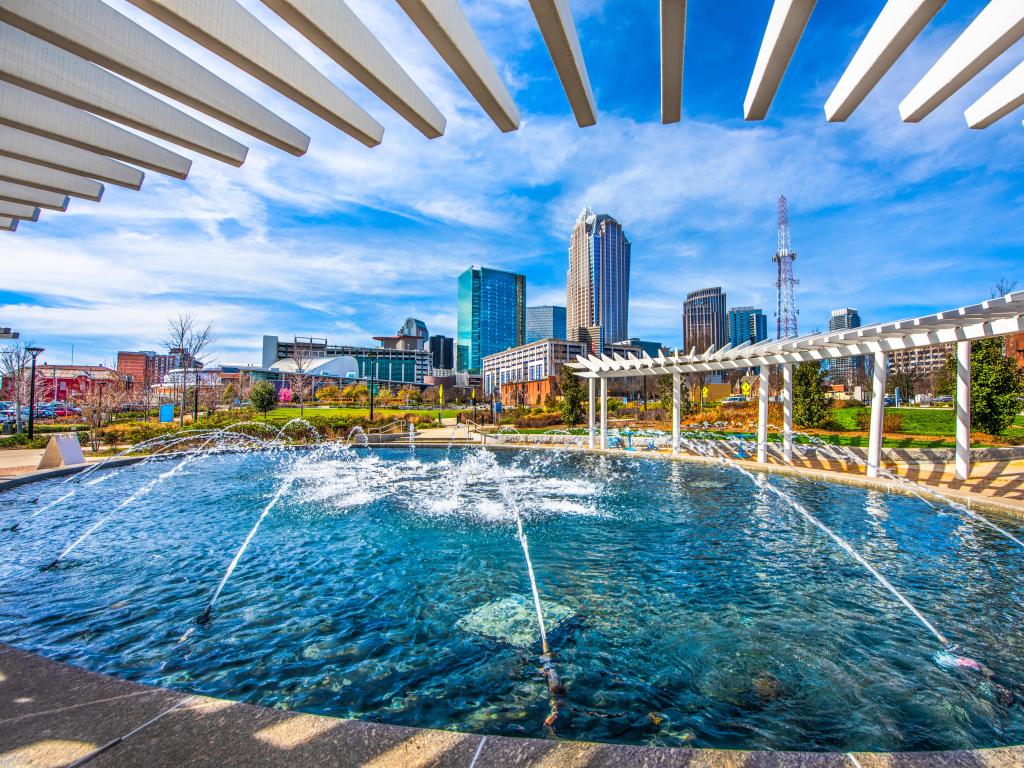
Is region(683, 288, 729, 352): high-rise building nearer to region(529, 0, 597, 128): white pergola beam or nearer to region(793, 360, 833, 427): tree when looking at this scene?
region(793, 360, 833, 427): tree

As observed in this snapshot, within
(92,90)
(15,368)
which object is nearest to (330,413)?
(15,368)

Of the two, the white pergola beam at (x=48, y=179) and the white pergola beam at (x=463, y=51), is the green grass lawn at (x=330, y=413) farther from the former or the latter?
the white pergola beam at (x=463, y=51)

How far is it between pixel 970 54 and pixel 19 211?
8.24m

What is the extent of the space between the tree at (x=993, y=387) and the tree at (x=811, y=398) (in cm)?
511

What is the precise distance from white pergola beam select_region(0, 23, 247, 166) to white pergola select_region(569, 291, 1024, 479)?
11.8 meters

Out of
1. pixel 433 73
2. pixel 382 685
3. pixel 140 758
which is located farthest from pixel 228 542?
pixel 433 73

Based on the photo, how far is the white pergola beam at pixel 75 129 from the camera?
3.08 meters

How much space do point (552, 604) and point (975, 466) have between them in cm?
1401

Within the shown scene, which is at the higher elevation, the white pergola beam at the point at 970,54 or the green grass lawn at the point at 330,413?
the white pergola beam at the point at 970,54

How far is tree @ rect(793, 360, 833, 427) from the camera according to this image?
823 inches

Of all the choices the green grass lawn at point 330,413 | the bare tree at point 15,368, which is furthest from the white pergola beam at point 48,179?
the bare tree at point 15,368

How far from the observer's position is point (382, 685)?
3.33 m

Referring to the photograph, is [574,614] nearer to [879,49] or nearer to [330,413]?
[879,49]

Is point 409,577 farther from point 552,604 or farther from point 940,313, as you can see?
point 940,313
